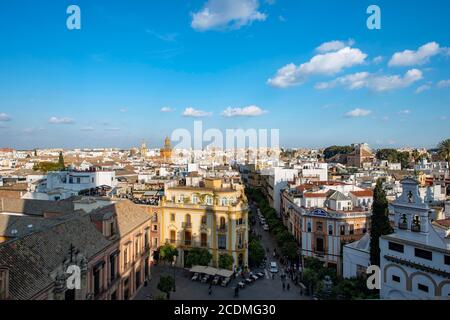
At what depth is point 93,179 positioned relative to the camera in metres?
53.7

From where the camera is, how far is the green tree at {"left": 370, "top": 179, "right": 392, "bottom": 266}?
28.6 m

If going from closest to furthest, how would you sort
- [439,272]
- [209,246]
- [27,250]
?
[27,250] → [439,272] → [209,246]

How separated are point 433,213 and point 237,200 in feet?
59.9

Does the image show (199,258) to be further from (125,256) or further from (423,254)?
(423,254)

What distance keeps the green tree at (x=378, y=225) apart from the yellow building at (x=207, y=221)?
40.5 ft

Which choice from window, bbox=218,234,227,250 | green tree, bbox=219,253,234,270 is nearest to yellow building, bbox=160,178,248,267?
window, bbox=218,234,227,250

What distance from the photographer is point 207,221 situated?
36688 millimetres

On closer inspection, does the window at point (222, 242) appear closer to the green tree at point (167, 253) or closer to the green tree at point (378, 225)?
the green tree at point (167, 253)

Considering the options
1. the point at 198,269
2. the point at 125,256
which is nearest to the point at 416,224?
the point at 198,269

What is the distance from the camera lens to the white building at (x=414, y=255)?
2083 centimetres

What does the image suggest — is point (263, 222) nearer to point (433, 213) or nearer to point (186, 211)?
point (186, 211)

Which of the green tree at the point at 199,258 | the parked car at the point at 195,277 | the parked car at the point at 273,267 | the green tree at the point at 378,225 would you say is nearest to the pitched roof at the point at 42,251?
the parked car at the point at 195,277

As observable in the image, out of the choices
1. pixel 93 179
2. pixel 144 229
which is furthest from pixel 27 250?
pixel 93 179

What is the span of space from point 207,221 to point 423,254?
20.2 m
